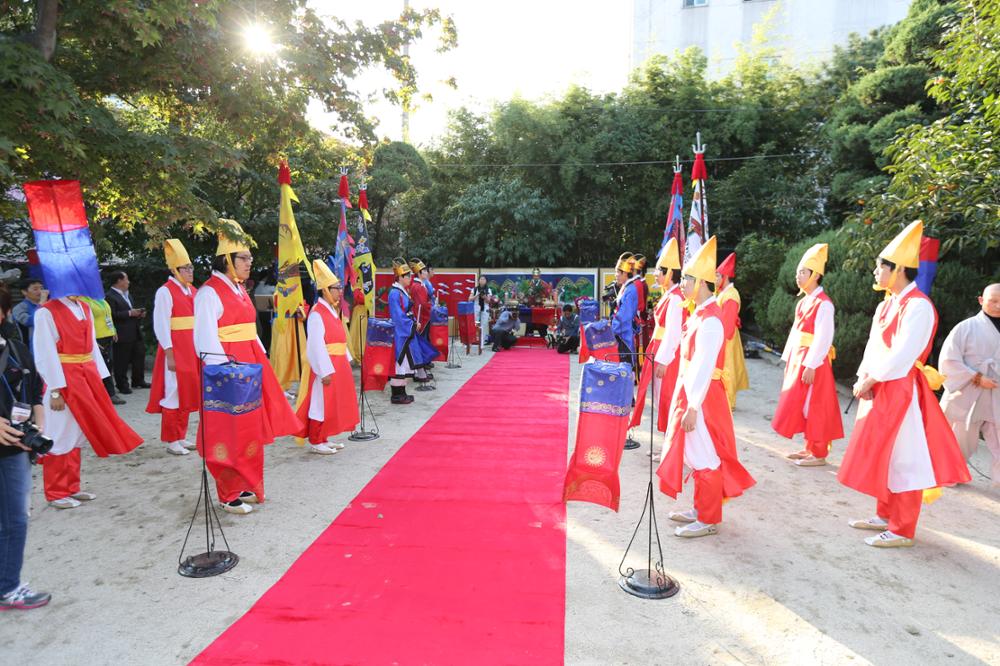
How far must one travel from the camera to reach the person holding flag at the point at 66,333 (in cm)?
423

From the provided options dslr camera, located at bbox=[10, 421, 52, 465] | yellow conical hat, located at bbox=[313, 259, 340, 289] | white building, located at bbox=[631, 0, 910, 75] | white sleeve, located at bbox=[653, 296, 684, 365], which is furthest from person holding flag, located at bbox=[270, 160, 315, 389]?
white building, located at bbox=[631, 0, 910, 75]

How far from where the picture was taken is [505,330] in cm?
1329

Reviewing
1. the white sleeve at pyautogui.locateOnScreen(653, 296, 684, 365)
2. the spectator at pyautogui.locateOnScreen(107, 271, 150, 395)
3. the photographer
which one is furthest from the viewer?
the spectator at pyautogui.locateOnScreen(107, 271, 150, 395)

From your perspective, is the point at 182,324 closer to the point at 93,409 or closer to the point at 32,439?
the point at 93,409

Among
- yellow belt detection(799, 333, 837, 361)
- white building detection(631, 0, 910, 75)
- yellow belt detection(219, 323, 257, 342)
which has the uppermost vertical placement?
white building detection(631, 0, 910, 75)

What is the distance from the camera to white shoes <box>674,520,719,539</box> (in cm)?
381

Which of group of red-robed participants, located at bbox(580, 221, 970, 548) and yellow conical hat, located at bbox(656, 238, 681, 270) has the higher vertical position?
yellow conical hat, located at bbox(656, 238, 681, 270)

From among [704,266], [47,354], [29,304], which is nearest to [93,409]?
[47,354]

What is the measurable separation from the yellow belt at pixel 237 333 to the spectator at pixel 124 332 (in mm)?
4158

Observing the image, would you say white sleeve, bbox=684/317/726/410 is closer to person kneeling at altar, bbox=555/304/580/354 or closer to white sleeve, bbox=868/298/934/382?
white sleeve, bbox=868/298/934/382

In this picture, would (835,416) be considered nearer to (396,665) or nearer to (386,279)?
(396,665)

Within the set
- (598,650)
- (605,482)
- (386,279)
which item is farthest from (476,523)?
(386,279)

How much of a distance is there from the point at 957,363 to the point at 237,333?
535cm

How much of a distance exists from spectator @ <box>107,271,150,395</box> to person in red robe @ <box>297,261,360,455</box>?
3681 millimetres
